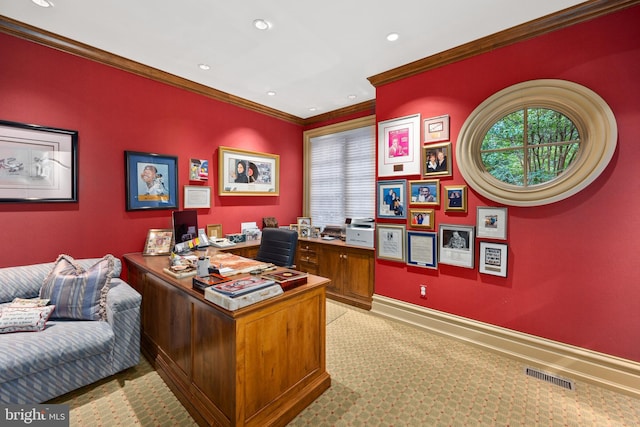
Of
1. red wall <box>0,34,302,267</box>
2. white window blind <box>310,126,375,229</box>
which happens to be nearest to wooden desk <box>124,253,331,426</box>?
red wall <box>0,34,302,267</box>

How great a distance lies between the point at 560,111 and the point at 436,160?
108 centimetres

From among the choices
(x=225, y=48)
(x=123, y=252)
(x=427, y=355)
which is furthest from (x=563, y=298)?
(x=123, y=252)

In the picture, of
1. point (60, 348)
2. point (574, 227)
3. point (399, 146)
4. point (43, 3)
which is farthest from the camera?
point (399, 146)

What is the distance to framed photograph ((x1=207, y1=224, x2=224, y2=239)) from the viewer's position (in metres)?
3.84

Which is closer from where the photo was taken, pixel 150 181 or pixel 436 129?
pixel 436 129

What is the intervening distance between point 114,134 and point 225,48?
1.57 meters

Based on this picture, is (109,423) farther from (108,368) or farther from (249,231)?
(249,231)

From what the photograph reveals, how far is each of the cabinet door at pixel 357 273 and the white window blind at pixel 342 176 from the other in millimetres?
935

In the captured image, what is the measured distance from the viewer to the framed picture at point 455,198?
9.13 ft

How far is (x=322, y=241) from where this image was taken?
409 centimetres

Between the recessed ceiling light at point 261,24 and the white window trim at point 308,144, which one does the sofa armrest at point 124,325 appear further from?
the white window trim at point 308,144

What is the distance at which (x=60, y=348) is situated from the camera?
6.19 ft

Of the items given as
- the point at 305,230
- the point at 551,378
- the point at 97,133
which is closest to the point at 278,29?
the point at 97,133

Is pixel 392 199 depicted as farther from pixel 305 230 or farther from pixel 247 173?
Answer: pixel 247 173
